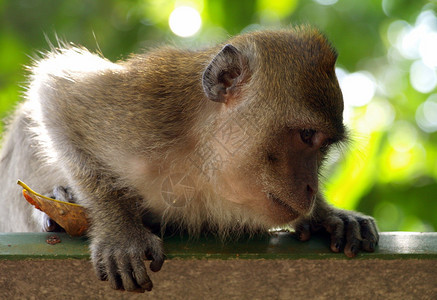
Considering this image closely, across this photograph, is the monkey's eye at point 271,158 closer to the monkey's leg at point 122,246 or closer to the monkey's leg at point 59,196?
the monkey's leg at point 122,246

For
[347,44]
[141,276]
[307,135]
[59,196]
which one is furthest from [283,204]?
[347,44]

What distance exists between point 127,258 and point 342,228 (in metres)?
1.39

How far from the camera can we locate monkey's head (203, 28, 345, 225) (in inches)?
133

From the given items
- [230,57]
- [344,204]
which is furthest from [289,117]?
[344,204]

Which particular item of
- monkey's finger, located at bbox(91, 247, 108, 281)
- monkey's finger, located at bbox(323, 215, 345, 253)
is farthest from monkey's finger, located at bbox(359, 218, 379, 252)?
monkey's finger, located at bbox(91, 247, 108, 281)

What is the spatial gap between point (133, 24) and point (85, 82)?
447cm

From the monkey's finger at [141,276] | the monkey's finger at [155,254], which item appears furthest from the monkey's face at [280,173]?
the monkey's finger at [141,276]

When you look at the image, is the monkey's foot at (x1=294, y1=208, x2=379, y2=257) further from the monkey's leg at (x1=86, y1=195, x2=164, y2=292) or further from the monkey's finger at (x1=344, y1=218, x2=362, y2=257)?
the monkey's leg at (x1=86, y1=195, x2=164, y2=292)

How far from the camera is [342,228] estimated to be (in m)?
3.68

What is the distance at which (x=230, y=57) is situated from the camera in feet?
11.4

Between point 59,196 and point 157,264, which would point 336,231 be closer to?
point 157,264

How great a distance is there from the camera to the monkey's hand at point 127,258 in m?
3.20

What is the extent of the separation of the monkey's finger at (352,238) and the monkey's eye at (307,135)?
25.1 inches

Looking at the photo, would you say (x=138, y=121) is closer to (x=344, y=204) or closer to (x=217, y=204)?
(x=217, y=204)
